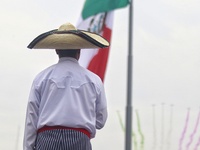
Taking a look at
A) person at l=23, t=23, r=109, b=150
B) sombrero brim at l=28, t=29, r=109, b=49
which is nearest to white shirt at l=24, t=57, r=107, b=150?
person at l=23, t=23, r=109, b=150

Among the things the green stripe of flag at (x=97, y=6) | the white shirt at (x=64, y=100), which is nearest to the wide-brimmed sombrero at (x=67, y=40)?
the white shirt at (x=64, y=100)

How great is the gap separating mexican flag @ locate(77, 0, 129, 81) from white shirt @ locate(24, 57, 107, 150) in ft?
48.4

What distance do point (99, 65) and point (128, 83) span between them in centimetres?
823

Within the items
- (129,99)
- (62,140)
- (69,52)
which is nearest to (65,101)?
(62,140)

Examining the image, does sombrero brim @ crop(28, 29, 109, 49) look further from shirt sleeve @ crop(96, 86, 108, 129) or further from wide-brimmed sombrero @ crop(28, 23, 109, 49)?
shirt sleeve @ crop(96, 86, 108, 129)

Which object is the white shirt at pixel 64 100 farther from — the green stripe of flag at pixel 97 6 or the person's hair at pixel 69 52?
the green stripe of flag at pixel 97 6

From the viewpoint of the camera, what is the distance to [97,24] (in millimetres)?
22047

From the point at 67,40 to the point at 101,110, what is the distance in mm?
656

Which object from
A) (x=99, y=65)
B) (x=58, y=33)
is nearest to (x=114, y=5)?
(x=99, y=65)

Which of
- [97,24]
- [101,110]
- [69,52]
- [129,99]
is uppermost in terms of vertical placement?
[97,24]

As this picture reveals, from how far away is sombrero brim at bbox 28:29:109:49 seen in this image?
19.1ft

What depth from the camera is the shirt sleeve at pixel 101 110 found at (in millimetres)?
5902

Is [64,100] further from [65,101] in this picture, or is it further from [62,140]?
[62,140]

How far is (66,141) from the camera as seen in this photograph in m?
5.64
